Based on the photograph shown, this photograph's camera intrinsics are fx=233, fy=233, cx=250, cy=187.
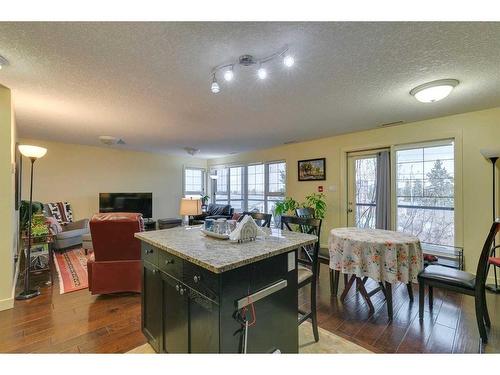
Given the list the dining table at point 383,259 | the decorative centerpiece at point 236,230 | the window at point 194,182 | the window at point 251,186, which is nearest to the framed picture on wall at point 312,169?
the window at point 251,186

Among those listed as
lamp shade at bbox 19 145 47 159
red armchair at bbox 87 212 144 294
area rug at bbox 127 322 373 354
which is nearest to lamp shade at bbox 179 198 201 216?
red armchair at bbox 87 212 144 294

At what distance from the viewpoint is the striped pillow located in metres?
4.94

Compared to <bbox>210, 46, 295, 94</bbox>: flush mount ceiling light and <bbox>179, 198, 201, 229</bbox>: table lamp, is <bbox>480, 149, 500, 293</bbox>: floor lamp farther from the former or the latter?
<bbox>179, 198, 201, 229</bbox>: table lamp

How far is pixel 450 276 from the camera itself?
2.14 meters

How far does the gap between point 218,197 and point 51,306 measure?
212 inches

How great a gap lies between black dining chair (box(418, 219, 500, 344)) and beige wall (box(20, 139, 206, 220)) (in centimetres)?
639

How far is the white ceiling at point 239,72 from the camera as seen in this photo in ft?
4.99

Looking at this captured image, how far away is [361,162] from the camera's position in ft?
14.3

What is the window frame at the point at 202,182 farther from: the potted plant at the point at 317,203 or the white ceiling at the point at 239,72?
the potted plant at the point at 317,203

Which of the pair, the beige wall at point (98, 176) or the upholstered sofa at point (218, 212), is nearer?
the beige wall at point (98, 176)

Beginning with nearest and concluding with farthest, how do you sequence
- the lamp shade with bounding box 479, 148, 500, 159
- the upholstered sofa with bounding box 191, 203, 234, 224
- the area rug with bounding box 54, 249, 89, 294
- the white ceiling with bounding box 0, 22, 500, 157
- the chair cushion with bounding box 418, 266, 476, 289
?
the white ceiling with bounding box 0, 22, 500, 157, the chair cushion with bounding box 418, 266, 476, 289, the lamp shade with bounding box 479, 148, 500, 159, the area rug with bounding box 54, 249, 89, 294, the upholstered sofa with bounding box 191, 203, 234, 224

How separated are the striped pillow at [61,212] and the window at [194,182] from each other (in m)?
3.03

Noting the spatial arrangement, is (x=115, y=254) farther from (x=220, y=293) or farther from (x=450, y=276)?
(x=450, y=276)
